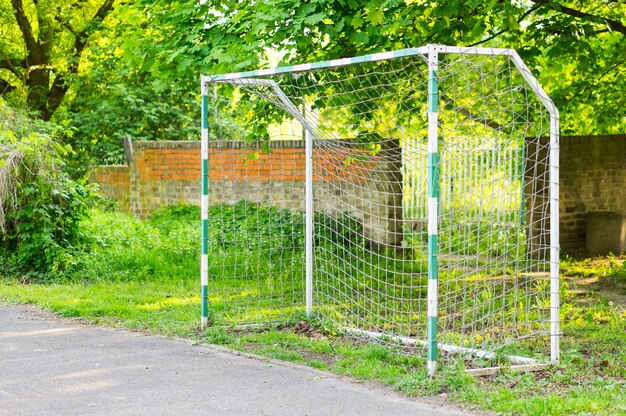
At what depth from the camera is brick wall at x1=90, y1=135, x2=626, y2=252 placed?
13.4m

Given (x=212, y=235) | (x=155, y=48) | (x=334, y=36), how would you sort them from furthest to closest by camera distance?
(x=212, y=235), (x=155, y=48), (x=334, y=36)

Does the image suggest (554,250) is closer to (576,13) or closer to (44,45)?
(576,13)

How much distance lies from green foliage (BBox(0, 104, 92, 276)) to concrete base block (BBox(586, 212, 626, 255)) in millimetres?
8553

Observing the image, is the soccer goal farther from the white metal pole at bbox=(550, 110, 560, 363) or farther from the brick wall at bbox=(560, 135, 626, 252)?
the brick wall at bbox=(560, 135, 626, 252)

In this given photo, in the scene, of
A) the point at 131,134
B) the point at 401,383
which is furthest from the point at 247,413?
the point at 131,134

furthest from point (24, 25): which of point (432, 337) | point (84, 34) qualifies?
point (432, 337)

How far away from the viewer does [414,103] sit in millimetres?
10836

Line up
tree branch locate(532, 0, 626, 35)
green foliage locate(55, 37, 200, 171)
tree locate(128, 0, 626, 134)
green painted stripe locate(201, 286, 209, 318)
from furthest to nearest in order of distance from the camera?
green foliage locate(55, 37, 200, 171) < tree branch locate(532, 0, 626, 35) < tree locate(128, 0, 626, 134) < green painted stripe locate(201, 286, 209, 318)

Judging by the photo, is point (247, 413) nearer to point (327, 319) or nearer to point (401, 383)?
point (401, 383)

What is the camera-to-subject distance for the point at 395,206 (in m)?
11.8

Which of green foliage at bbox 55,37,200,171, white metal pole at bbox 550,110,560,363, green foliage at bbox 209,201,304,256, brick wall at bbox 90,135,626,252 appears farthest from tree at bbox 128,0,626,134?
green foliage at bbox 55,37,200,171

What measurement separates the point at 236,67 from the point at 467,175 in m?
5.93

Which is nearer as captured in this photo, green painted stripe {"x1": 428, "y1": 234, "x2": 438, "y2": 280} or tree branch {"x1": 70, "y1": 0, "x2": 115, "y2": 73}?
green painted stripe {"x1": 428, "y1": 234, "x2": 438, "y2": 280}

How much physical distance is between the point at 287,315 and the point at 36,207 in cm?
468
